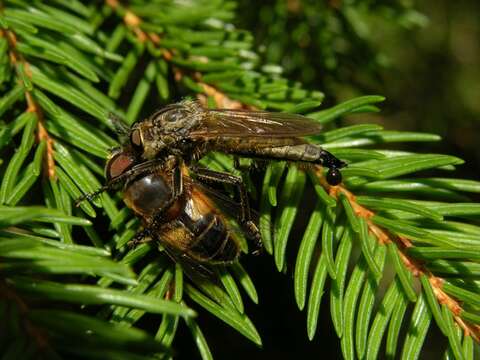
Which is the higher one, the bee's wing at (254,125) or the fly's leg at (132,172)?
the bee's wing at (254,125)

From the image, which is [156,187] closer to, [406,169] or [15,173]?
[15,173]

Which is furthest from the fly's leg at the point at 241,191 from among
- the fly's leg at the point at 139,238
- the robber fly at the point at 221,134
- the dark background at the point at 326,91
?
the dark background at the point at 326,91

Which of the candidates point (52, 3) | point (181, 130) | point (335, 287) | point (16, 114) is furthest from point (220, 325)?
point (52, 3)

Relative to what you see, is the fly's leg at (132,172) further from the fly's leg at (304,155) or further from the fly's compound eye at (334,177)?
the fly's compound eye at (334,177)

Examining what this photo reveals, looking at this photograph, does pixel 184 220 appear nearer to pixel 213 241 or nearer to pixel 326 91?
pixel 213 241

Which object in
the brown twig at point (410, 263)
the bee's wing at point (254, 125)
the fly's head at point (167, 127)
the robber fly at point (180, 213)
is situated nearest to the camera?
the brown twig at point (410, 263)

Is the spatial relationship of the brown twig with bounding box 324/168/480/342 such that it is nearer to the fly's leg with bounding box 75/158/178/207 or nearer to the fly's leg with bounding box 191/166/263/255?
the fly's leg with bounding box 191/166/263/255

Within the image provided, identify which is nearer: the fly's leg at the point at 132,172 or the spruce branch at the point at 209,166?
the spruce branch at the point at 209,166
